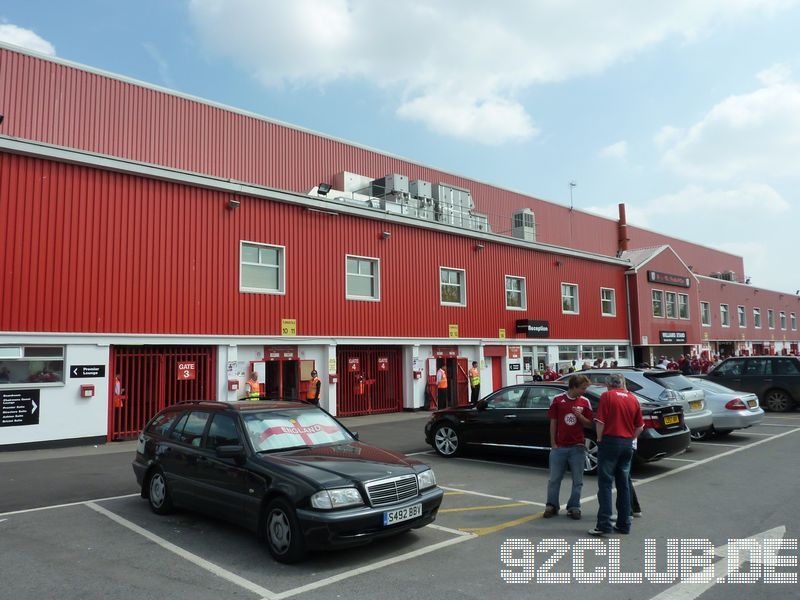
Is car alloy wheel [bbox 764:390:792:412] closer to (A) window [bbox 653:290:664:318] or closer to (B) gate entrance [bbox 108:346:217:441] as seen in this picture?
(A) window [bbox 653:290:664:318]

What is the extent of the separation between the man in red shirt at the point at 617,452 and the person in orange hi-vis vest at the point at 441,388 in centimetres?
1466

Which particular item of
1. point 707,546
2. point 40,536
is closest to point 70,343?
point 40,536

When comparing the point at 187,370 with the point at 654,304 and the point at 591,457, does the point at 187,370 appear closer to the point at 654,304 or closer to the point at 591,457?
the point at 591,457

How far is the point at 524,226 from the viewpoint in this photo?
29594mm

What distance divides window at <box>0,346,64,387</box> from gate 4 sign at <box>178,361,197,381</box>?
2775 mm

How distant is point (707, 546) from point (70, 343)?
13375mm

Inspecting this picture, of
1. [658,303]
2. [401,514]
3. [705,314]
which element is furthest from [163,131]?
[705,314]

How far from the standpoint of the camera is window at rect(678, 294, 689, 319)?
35412 mm

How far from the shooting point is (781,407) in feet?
59.1

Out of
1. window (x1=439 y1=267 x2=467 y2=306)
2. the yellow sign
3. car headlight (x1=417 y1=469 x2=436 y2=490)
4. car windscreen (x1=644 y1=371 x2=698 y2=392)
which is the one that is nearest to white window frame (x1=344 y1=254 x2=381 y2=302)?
the yellow sign

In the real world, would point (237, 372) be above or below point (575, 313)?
below

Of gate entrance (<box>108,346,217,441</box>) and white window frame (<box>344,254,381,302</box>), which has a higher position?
white window frame (<box>344,254,381,302</box>)

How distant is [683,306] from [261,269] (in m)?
28.2

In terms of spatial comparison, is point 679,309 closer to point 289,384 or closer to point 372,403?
point 372,403
